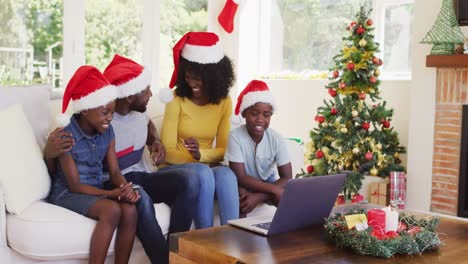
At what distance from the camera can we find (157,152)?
271cm

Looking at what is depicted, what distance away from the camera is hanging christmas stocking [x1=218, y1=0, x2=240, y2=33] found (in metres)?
5.92

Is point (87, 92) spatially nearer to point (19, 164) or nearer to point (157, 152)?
point (19, 164)

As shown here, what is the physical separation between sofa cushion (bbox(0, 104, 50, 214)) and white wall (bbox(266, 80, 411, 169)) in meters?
3.03

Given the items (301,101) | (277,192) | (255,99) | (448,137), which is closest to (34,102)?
(255,99)

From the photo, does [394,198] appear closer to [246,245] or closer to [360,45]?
[360,45]

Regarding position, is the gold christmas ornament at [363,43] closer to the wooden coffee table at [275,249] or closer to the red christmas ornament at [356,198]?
the red christmas ornament at [356,198]

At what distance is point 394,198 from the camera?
4.10 m

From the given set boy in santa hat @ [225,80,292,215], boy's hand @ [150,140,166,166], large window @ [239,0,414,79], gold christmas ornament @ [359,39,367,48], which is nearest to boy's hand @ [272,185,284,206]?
boy in santa hat @ [225,80,292,215]

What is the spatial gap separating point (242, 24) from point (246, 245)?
458 centimetres

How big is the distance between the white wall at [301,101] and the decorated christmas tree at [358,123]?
1.62 feet

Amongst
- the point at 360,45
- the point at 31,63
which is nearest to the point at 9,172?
the point at 360,45

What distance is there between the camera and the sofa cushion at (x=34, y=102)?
99.2 inches

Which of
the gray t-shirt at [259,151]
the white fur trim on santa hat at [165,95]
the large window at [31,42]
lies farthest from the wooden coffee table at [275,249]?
the large window at [31,42]

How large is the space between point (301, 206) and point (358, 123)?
244 cm
